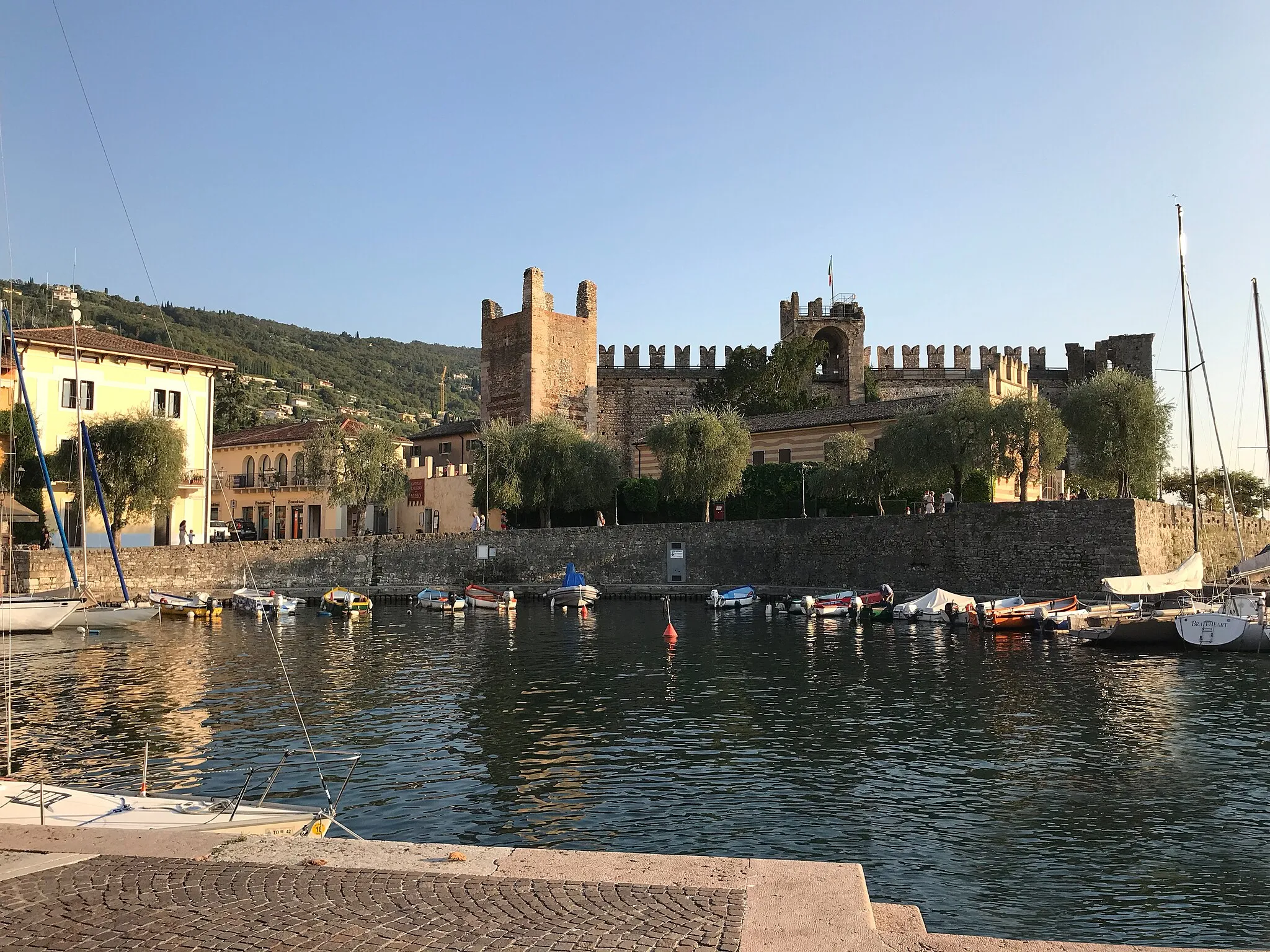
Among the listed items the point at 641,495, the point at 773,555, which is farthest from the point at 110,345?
the point at 773,555

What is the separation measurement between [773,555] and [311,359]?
105383mm

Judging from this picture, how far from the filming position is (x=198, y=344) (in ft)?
343

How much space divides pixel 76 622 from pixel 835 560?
96.7 feet

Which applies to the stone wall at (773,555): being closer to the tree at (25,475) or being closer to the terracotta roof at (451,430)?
the tree at (25,475)

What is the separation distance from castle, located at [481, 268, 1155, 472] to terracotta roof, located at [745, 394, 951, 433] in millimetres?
3595

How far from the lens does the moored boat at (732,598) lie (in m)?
41.8

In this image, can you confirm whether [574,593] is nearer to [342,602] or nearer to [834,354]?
[342,602]

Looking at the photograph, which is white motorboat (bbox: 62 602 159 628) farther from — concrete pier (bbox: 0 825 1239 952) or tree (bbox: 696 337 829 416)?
tree (bbox: 696 337 829 416)

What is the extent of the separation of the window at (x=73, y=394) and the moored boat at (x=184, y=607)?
1103cm

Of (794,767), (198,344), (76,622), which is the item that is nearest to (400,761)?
(794,767)

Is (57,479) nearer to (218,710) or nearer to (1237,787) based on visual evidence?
(218,710)

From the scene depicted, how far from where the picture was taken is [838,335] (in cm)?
6819

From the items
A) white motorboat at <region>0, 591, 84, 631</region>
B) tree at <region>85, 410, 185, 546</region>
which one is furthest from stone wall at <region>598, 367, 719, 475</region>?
white motorboat at <region>0, 591, 84, 631</region>

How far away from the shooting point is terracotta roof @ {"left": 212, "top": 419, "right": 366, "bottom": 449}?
194ft
